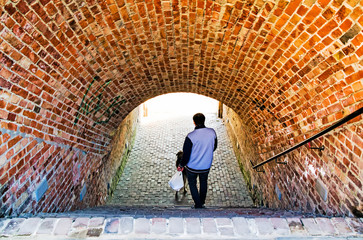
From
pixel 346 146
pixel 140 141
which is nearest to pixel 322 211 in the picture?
pixel 346 146

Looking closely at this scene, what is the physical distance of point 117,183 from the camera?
804 cm

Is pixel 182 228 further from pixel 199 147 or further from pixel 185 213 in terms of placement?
pixel 199 147

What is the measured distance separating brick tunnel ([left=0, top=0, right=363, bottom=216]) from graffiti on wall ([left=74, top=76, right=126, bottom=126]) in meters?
0.03

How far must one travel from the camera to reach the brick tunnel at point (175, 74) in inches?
102

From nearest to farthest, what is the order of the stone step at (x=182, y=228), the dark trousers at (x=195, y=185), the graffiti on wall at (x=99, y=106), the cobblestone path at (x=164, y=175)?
the stone step at (x=182, y=228), the graffiti on wall at (x=99, y=106), the dark trousers at (x=195, y=185), the cobblestone path at (x=164, y=175)

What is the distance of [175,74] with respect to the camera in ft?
16.8

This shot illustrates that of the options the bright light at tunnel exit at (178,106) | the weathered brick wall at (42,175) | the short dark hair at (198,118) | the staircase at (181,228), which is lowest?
the staircase at (181,228)

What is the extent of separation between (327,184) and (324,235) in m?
1.10

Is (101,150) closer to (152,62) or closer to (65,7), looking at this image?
(152,62)

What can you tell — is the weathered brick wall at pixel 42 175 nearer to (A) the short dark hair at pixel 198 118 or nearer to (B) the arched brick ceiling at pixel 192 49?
(B) the arched brick ceiling at pixel 192 49

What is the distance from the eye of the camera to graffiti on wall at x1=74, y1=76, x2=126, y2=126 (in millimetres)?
4110

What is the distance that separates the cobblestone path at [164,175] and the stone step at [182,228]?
4.36m

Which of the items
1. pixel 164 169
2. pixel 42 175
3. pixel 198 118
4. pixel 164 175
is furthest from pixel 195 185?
pixel 164 169

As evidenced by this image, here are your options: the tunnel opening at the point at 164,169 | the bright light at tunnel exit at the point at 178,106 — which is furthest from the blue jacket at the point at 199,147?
the bright light at tunnel exit at the point at 178,106
